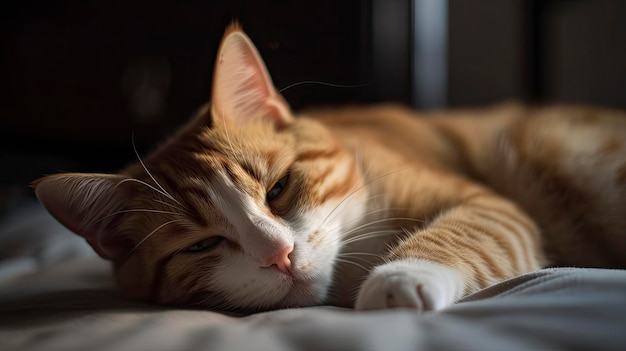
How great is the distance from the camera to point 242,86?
132 cm

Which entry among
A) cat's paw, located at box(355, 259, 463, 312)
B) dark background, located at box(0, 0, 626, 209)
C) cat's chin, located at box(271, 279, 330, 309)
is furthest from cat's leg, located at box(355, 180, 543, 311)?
dark background, located at box(0, 0, 626, 209)

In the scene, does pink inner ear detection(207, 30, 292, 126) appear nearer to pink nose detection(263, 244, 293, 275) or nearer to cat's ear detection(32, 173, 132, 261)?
cat's ear detection(32, 173, 132, 261)

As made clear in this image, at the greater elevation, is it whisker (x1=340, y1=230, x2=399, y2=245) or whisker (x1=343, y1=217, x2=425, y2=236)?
whisker (x1=343, y1=217, x2=425, y2=236)

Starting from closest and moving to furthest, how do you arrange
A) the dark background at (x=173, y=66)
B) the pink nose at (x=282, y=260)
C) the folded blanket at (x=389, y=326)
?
the folded blanket at (x=389, y=326), the pink nose at (x=282, y=260), the dark background at (x=173, y=66)

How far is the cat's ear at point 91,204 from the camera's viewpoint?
44.2 inches

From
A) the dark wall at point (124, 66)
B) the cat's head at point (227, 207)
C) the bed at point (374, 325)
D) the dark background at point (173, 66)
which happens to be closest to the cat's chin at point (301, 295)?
the cat's head at point (227, 207)

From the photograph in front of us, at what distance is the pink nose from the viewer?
1.02m

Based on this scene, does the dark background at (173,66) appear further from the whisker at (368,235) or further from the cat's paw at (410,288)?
the cat's paw at (410,288)

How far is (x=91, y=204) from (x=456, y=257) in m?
0.76

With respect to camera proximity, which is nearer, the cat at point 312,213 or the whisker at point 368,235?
the cat at point 312,213

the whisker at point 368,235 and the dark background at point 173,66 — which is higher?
the dark background at point 173,66

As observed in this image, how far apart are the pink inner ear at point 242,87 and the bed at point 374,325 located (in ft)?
1.56

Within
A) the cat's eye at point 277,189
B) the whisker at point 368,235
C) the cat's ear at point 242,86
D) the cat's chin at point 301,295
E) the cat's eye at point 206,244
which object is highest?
the cat's ear at point 242,86

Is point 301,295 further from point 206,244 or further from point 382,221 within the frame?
point 382,221
